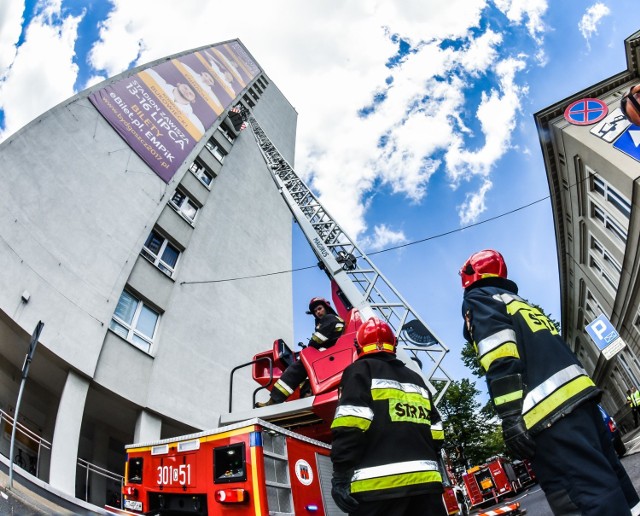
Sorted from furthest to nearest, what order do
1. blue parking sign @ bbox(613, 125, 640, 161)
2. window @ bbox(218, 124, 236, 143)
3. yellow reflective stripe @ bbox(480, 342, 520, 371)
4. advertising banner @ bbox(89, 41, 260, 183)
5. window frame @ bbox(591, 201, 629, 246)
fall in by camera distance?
1. window @ bbox(218, 124, 236, 143)
2. window frame @ bbox(591, 201, 629, 246)
3. blue parking sign @ bbox(613, 125, 640, 161)
4. advertising banner @ bbox(89, 41, 260, 183)
5. yellow reflective stripe @ bbox(480, 342, 520, 371)

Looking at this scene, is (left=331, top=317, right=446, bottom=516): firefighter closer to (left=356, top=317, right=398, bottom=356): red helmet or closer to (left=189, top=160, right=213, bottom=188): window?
(left=356, top=317, right=398, bottom=356): red helmet

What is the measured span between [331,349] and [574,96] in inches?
785

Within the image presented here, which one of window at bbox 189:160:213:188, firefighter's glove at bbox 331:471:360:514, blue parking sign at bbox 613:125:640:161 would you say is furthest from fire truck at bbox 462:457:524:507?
window at bbox 189:160:213:188

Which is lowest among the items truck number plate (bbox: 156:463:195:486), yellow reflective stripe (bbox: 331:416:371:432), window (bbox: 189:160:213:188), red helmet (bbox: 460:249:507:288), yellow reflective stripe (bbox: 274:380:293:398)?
yellow reflective stripe (bbox: 331:416:371:432)

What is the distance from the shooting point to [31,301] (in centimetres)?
664

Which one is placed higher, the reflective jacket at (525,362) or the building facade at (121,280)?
the building facade at (121,280)

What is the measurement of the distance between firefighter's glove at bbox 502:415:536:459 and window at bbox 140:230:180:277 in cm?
996

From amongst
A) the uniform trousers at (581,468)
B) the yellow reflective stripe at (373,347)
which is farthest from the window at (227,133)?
the uniform trousers at (581,468)

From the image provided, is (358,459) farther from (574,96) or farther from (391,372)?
(574,96)

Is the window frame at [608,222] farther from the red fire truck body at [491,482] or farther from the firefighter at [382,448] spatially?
the firefighter at [382,448]

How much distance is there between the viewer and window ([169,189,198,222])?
12433mm

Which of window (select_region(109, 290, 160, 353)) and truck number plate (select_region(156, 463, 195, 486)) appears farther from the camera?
window (select_region(109, 290, 160, 353))

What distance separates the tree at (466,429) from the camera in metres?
24.5

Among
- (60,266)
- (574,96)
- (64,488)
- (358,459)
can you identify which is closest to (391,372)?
(358,459)
